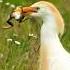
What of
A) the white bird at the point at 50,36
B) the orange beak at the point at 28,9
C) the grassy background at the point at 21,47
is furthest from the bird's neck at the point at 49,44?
the grassy background at the point at 21,47

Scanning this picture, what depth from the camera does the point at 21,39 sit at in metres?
5.62

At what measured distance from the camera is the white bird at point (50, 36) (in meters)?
3.70

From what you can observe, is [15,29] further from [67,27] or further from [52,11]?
[52,11]

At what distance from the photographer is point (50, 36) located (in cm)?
375

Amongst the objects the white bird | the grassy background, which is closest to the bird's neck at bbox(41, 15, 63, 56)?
the white bird

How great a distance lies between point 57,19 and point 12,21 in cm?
32

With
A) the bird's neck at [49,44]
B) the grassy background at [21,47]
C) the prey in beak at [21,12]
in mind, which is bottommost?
the grassy background at [21,47]

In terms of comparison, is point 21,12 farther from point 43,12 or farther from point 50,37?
point 50,37

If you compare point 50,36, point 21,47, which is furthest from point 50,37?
point 21,47

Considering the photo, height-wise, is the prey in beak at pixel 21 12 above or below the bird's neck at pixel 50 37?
above

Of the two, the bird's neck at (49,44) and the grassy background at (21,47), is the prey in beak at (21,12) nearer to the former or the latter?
the bird's neck at (49,44)

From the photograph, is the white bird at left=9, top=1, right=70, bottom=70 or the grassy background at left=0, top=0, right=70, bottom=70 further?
the grassy background at left=0, top=0, right=70, bottom=70

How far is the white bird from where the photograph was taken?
3695mm

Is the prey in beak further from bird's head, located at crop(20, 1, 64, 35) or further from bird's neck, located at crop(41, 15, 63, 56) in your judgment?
bird's neck, located at crop(41, 15, 63, 56)
